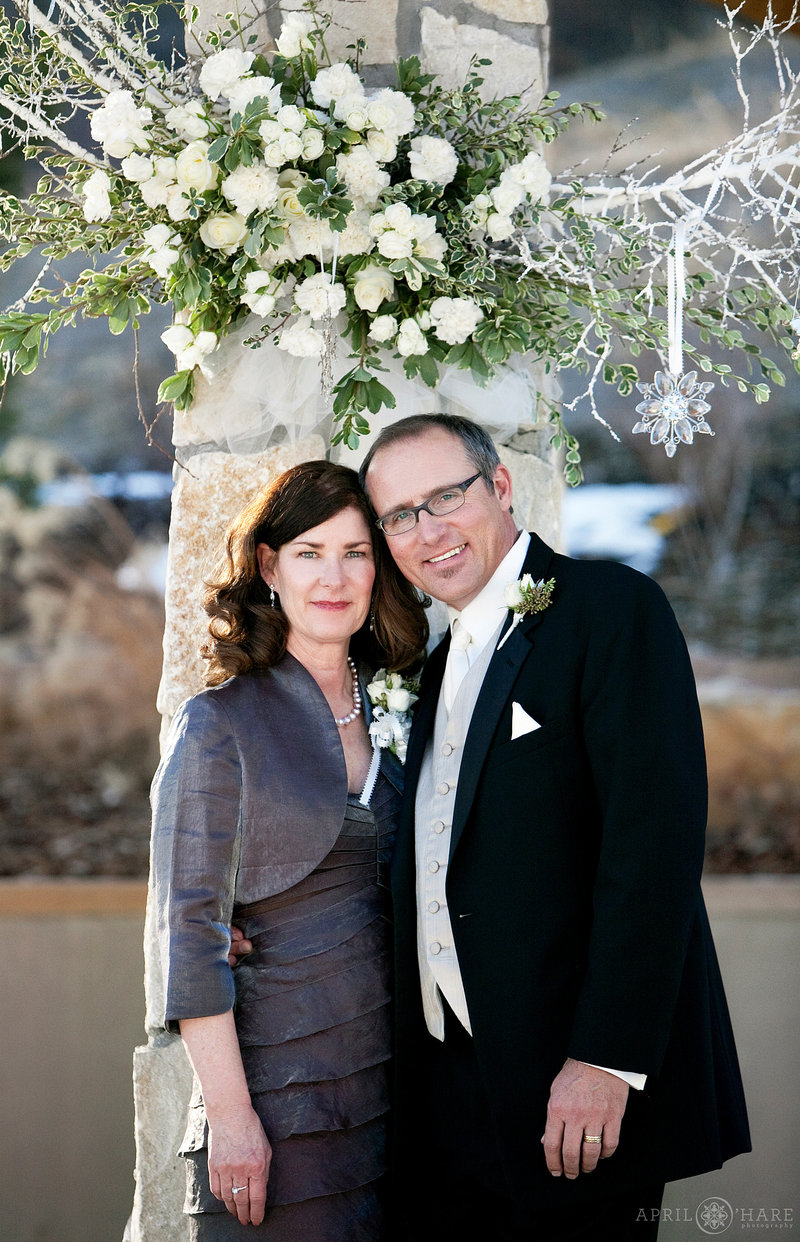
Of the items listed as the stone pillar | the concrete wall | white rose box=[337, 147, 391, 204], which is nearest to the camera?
white rose box=[337, 147, 391, 204]

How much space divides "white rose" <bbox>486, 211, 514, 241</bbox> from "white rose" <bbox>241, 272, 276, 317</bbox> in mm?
389

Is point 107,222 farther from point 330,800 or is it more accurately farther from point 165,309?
point 165,309

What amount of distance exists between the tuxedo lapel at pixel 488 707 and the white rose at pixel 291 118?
87 cm

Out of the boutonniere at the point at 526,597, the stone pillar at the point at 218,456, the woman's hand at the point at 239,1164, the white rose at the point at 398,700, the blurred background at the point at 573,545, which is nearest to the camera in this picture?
the woman's hand at the point at 239,1164

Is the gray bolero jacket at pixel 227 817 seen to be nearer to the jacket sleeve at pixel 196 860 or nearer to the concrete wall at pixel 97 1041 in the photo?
the jacket sleeve at pixel 196 860

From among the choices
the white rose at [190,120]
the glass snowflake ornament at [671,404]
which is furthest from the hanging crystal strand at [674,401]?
the white rose at [190,120]

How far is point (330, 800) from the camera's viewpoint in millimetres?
1773

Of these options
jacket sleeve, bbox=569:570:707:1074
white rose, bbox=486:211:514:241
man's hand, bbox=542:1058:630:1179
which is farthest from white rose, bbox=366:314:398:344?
man's hand, bbox=542:1058:630:1179

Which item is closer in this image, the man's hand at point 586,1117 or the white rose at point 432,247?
the man's hand at point 586,1117

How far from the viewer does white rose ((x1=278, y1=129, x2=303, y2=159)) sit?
69.5 inches

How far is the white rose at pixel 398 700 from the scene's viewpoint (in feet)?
6.36

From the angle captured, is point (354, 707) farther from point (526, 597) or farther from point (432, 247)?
point (432, 247)

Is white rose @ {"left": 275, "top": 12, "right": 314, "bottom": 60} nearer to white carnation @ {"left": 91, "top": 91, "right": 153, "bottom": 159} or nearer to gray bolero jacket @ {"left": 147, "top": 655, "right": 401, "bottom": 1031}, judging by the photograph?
white carnation @ {"left": 91, "top": 91, "right": 153, "bottom": 159}

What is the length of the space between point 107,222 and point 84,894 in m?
3.49
